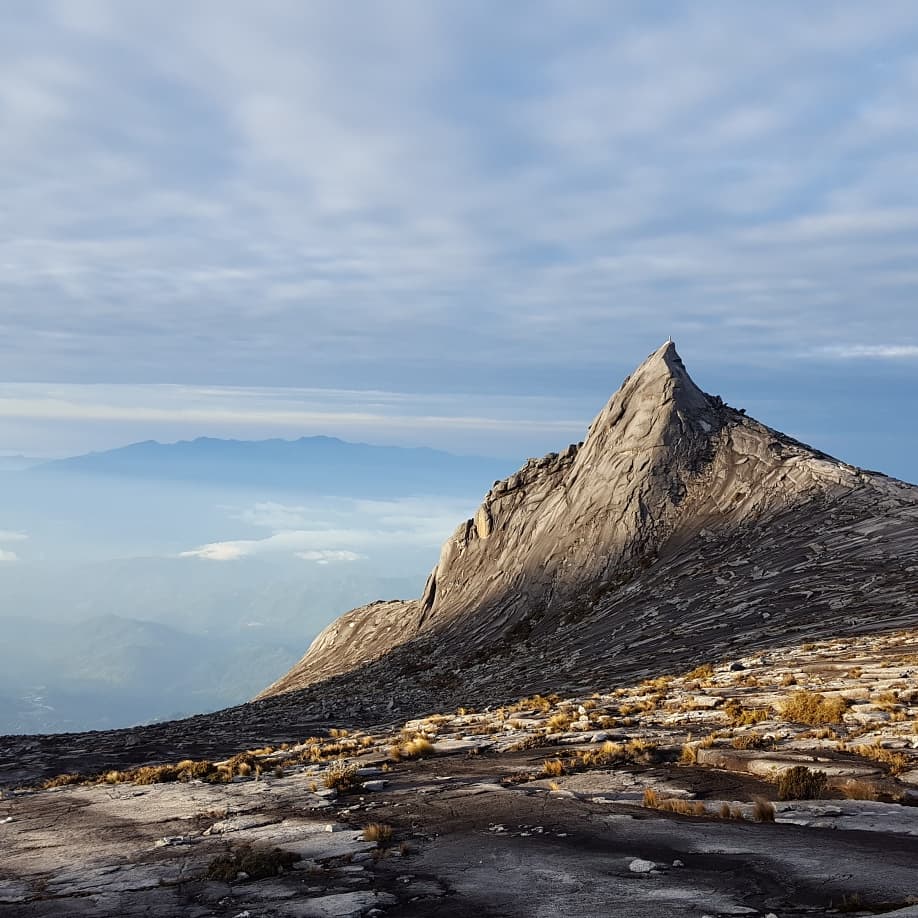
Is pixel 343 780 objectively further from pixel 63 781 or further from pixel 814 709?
pixel 814 709

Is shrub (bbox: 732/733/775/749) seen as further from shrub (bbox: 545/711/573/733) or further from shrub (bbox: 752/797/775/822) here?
shrub (bbox: 545/711/573/733)

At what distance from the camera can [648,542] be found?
74000 mm

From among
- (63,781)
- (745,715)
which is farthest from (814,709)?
(63,781)

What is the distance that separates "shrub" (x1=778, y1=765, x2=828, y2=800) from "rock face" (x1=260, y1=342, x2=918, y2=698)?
32338 mm

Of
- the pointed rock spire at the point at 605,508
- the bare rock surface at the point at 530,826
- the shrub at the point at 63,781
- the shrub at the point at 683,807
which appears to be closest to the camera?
the bare rock surface at the point at 530,826

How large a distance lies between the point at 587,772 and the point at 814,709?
895 centimetres

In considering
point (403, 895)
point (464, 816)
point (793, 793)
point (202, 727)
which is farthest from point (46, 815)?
point (202, 727)

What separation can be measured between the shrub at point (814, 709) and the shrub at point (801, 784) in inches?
256

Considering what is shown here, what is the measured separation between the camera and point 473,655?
6994cm

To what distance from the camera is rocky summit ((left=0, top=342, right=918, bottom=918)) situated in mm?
13383

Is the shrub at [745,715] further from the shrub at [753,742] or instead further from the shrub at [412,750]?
the shrub at [412,750]

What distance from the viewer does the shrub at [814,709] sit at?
24.6 meters

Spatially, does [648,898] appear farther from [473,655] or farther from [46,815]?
[473,655]

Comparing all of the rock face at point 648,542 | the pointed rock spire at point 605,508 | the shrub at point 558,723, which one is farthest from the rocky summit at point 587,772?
the pointed rock spire at point 605,508
